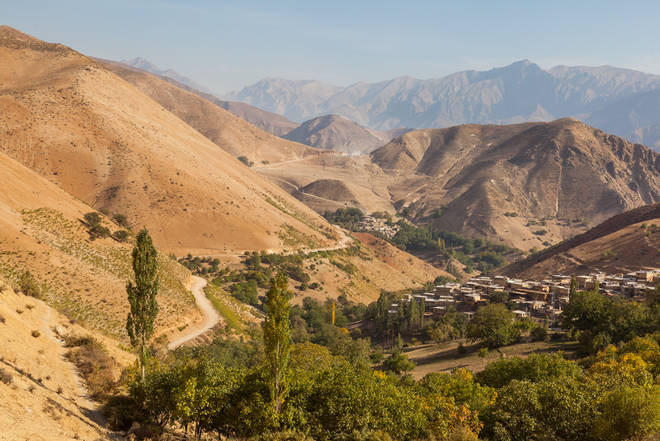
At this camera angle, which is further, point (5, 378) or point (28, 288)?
point (28, 288)

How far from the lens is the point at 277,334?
19.2m

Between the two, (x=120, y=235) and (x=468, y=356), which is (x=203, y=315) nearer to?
(x=120, y=235)

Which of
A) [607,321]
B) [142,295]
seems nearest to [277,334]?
[142,295]

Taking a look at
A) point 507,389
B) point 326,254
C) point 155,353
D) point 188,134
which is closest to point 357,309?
point 326,254

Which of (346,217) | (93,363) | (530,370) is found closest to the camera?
(93,363)

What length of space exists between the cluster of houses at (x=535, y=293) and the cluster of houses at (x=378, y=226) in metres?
81.3

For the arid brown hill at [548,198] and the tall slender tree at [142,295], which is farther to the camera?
the arid brown hill at [548,198]

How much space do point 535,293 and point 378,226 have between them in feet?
327

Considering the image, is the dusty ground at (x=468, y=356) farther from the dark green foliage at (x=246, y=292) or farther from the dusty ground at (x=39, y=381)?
the dusty ground at (x=39, y=381)


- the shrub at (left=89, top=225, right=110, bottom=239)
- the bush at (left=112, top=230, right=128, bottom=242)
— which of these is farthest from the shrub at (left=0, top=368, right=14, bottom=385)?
the bush at (left=112, top=230, right=128, bottom=242)

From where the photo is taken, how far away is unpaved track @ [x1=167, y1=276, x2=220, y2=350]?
45.5 m

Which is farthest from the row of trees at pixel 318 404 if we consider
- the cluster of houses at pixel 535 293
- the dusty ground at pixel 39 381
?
the cluster of houses at pixel 535 293

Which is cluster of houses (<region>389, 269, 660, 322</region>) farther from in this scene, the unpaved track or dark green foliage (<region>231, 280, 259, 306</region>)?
the unpaved track

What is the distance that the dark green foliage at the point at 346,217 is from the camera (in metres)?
168
